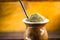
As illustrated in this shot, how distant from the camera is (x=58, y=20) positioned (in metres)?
1.24

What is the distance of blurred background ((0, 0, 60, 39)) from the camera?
1203mm

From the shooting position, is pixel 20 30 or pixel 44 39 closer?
pixel 44 39

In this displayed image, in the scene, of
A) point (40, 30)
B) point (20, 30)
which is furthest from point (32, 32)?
point (20, 30)

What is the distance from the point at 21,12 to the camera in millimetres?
1220

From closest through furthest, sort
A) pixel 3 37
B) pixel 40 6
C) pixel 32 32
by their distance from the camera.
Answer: pixel 32 32
pixel 3 37
pixel 40 6

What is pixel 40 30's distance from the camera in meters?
0.67

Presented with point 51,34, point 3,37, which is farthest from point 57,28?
point 3,37

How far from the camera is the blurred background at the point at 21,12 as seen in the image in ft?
3.95

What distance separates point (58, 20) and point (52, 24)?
2.6 inches

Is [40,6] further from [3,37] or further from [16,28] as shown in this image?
[3,37]

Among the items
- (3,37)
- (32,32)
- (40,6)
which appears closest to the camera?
(32,32)

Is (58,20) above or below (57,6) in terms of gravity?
below

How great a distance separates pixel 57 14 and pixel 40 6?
17cm

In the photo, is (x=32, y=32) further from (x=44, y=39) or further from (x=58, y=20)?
(x=58, y=20)
